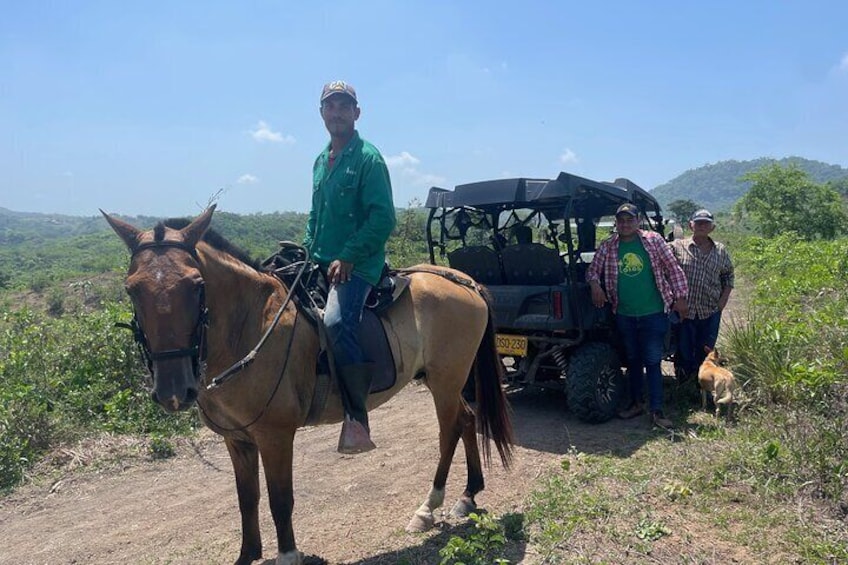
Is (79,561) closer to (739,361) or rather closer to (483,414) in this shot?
(483,414)

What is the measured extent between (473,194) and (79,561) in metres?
4.72

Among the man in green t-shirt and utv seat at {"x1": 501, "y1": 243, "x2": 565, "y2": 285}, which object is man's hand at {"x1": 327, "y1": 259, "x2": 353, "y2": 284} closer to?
the man in green t-shirt

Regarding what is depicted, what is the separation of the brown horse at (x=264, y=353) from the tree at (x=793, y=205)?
88.2 ft

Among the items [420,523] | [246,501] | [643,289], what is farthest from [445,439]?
[643,289]

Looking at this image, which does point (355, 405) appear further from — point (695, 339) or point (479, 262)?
point (695, 339)

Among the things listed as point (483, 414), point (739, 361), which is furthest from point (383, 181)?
point (739, 361)

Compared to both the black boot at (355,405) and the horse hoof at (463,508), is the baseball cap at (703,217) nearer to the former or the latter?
the horse hoof at (463,508)

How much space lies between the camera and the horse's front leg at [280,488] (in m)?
3.40

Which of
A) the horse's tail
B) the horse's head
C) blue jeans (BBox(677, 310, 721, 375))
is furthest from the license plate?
the horse's head

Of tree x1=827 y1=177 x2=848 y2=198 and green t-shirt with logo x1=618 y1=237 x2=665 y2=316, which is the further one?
tree x1=827 y1=177 x2=848 y2=198

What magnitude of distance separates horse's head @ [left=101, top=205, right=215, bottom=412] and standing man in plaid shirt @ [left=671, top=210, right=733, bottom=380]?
5244mm

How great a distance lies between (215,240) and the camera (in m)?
3.40

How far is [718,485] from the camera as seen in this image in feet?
13.1

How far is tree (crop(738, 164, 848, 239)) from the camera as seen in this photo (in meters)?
27.3
